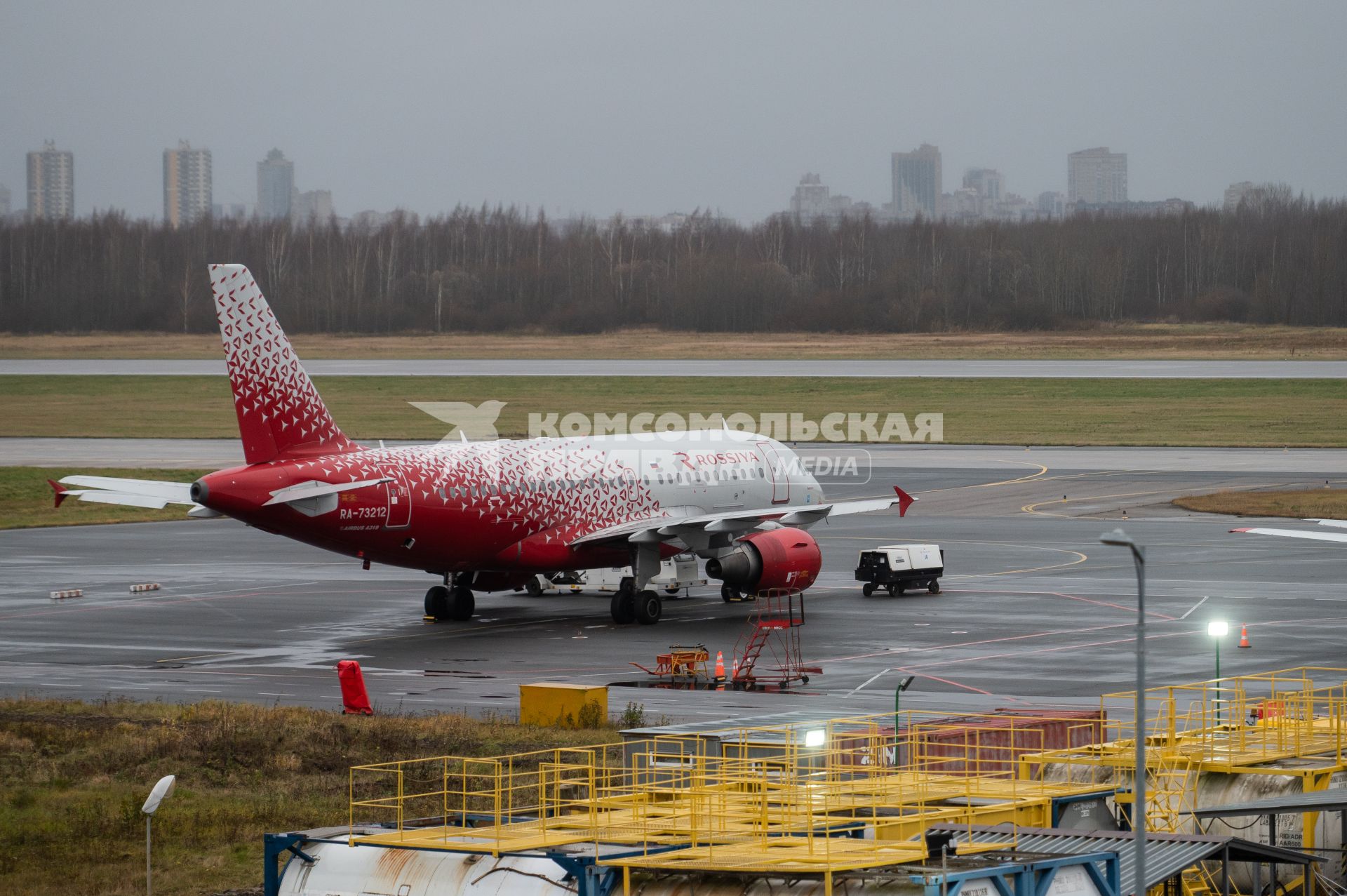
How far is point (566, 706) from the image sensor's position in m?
33.1

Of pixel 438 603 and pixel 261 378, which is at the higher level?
pixel 261 378

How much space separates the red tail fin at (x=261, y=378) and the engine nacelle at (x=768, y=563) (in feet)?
38.1

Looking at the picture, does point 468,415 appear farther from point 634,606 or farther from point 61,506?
point 634,606

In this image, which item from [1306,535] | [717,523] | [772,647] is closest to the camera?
[1306,535]

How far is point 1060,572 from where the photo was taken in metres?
54.7

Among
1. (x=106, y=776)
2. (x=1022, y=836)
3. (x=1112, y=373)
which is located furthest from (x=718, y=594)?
(x=1112, y=373)

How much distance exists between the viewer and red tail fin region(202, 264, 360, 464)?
4203cm

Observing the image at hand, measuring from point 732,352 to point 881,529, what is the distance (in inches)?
4306

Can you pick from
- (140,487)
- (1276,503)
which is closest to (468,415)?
(1276,503)

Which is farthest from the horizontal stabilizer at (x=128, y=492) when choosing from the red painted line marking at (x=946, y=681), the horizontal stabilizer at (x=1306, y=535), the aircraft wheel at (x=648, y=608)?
the horizontal stabilizer at (x=1306, y=535)

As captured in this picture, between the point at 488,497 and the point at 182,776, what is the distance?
57.8ft

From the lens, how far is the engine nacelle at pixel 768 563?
47781 millimetres

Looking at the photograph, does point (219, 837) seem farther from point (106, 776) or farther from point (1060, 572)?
point (1060, 572)

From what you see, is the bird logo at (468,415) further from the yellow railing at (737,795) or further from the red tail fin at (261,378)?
the yellow railing at (737,795)
